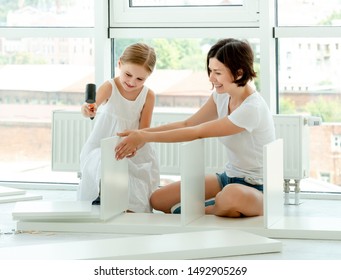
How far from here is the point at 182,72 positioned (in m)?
5.07

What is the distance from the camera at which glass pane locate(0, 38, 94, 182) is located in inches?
206

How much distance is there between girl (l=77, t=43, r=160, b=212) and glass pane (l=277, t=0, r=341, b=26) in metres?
1.16

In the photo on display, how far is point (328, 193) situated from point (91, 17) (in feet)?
5.79

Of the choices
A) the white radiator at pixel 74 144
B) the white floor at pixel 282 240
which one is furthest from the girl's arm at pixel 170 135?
the white radiator at pixel 74 144

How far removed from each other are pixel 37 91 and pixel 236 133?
1.92 m

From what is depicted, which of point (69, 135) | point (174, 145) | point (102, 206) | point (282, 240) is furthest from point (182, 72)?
point (282, 240)

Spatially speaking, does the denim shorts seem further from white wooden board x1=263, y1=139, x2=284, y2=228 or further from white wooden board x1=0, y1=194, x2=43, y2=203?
white wooden board x1=0, y1=194, x2=43, y2=203

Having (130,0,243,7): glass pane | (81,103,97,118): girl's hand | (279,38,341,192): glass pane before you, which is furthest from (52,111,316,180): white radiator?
(81,103,97,118): girl's hand

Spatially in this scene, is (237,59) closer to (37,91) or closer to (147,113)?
(147,113)

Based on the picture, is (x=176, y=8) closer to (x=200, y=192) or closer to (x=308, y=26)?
(x=308, y=26)

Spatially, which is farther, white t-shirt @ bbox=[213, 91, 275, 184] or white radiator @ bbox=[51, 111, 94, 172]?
white radiator @ bbox=[51, 111, 94, 172]

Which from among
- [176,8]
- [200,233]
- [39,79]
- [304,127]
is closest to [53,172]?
[39,79]

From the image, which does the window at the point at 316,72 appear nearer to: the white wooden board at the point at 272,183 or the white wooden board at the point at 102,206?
the white wooden board at the point at 272,183

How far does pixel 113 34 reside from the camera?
Result: 512cm
